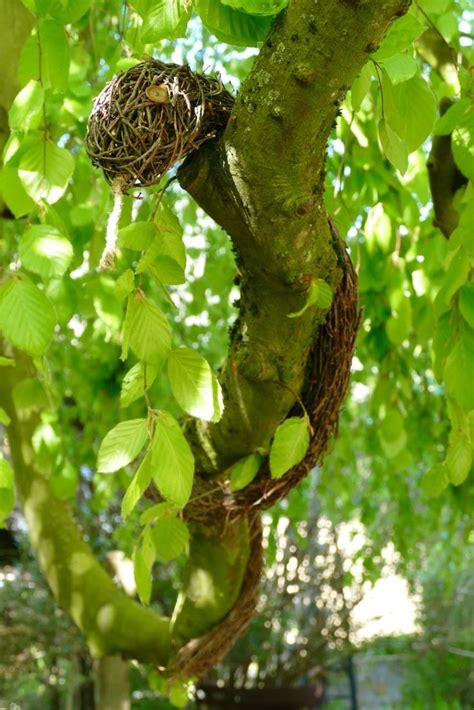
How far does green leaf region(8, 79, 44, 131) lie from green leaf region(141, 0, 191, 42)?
117 mm

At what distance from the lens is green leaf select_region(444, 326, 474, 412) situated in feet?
2.29

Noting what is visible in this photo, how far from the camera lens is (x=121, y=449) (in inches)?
23.5

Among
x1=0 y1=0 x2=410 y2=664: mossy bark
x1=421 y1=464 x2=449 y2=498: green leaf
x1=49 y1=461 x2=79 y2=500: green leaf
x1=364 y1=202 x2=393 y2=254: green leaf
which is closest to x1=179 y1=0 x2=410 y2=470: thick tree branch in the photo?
x1=0 y1=0 x2=410 y2=664: mossy bark

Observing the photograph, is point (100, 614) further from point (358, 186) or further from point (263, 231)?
point (263, 231)

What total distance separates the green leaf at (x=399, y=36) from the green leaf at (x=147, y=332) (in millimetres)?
278

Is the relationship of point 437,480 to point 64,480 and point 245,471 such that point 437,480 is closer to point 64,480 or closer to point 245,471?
point 245,471

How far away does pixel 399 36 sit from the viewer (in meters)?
0.66

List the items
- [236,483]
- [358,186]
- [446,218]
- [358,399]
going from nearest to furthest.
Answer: [236,483] < [446,218] < [358,186] < [358,399]

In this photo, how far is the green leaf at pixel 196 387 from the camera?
59 cm

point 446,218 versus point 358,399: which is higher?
point 358,399

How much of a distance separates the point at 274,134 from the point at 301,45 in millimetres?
62

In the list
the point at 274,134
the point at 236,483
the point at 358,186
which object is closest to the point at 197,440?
the point at 236,483

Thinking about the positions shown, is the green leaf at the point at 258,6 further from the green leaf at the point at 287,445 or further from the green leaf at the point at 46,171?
the green leaf at the point at 287,445

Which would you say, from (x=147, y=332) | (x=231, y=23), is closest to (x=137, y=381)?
(x=147, y=332)
